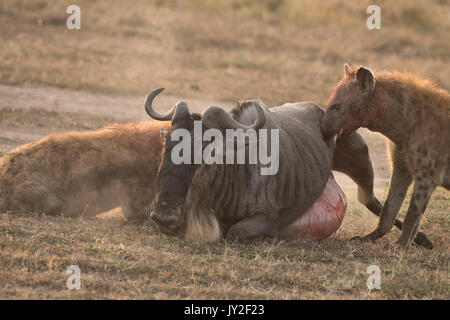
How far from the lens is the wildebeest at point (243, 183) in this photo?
5.75 meters

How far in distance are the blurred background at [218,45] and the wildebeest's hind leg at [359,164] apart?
5.40 m

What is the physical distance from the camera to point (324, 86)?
13898 mm

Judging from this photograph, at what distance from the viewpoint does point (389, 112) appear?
638 centimetres

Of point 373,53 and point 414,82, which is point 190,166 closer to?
point 414,82

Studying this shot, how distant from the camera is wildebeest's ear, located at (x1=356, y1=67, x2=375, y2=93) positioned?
625 cm

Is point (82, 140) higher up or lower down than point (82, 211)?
higher up

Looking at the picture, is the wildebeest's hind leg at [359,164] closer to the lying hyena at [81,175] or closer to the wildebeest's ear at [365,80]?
the wildebeest's ear at [365,80]

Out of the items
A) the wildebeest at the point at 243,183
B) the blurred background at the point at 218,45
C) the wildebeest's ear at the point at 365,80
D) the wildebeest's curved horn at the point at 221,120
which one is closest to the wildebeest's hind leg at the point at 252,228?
the wildebeest at the point at 243,183

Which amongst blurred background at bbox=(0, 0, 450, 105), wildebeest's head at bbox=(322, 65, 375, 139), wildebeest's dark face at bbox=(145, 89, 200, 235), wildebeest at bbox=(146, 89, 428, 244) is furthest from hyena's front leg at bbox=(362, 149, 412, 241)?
Answer: blurred background at bbox=(0, 0, 450, 105)

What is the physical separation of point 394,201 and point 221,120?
6.08 ft

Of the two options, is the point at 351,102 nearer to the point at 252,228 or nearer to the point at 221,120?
the point at 221,120

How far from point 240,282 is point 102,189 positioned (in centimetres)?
173

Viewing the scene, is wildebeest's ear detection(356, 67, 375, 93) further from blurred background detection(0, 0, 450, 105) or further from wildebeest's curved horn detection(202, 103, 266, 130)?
blurred background detection(0, 0, 450, 105)
